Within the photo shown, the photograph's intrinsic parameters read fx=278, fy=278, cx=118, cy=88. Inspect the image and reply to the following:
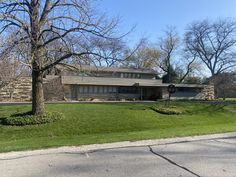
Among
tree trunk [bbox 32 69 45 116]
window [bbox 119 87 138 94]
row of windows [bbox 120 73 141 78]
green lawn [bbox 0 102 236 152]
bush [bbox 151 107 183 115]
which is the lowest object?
green lawn [bbox 0 102 236 152]

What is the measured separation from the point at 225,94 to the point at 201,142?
177ft

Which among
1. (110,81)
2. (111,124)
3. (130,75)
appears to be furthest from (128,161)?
(130,75)

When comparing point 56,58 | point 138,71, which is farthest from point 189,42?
point 56,58

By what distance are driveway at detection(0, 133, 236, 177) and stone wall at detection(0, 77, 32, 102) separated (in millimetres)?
32094

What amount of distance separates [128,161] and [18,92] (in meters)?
35.5

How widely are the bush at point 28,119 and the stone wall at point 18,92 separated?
2200cm

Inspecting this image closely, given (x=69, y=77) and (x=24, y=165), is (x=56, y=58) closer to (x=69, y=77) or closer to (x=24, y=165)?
(x=24, y=165)

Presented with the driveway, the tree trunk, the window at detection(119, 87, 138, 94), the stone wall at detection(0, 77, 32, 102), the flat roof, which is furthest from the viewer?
the window at detection(119, 87, 138, 94)

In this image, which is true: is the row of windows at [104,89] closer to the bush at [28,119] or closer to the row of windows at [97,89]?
the row of windows at [97,89]

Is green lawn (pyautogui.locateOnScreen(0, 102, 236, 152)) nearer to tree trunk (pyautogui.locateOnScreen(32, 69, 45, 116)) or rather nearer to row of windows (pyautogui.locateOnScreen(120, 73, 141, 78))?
tree trunk (pyautogui.locateOnScreen(32, 69, 45, 116))

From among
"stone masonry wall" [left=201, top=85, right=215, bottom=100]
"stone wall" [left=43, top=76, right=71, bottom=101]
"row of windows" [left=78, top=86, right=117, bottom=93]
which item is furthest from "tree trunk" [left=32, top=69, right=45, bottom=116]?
"stone masonry wall" [left=201, top=85, right=215, bottom=100]

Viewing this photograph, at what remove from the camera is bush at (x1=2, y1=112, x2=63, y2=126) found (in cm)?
1611

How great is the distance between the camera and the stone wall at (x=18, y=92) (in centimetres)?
3772

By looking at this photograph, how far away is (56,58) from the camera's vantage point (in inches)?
657
